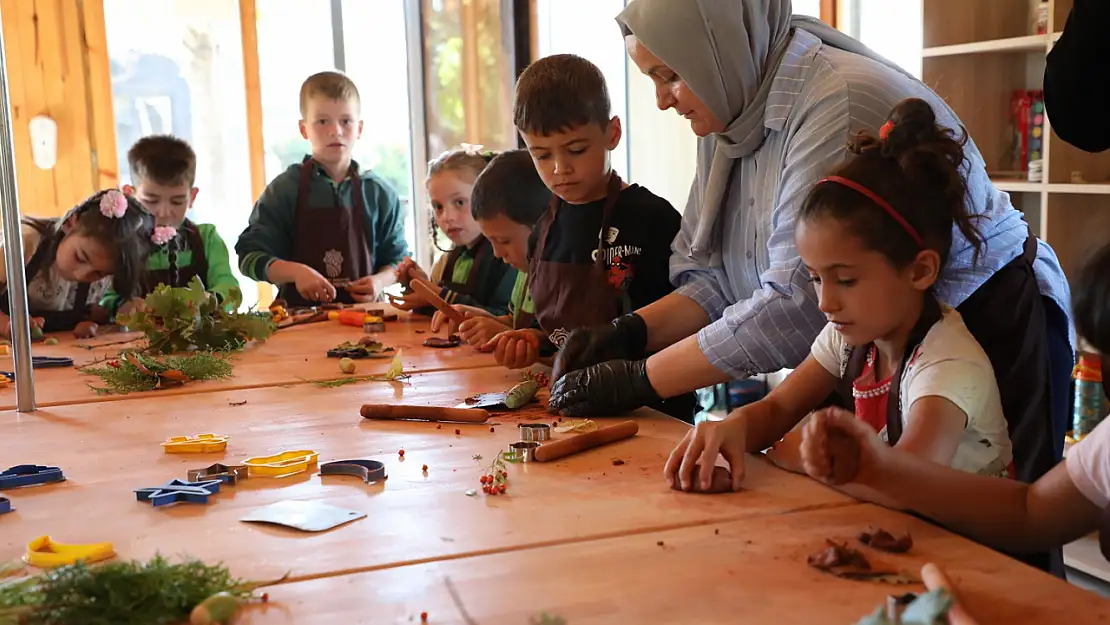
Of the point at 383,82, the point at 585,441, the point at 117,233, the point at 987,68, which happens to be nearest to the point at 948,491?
the point at 585,441

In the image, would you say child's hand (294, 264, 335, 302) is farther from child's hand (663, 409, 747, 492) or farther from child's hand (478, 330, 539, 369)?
child's hand (663, 409, 747, 492)

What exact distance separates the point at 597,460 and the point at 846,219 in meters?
0.47

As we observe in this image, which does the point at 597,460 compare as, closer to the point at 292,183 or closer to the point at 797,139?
the point at 797,139

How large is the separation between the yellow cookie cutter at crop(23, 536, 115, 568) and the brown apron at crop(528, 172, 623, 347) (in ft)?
4.20

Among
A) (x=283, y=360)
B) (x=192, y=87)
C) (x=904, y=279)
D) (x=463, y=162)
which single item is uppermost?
(x=192, y=87)

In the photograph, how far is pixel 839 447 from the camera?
1.22 m

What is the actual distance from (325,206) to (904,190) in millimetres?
3116

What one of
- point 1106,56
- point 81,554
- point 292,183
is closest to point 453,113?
point 292,183

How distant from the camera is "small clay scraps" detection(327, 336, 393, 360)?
99.6 inches

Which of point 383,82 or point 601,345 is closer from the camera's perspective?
point 601,345

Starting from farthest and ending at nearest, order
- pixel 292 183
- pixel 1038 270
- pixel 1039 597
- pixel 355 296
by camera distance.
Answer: pixel 292 183 → pixel 355 296 → pixel 1038 270 → pixel 1039 597

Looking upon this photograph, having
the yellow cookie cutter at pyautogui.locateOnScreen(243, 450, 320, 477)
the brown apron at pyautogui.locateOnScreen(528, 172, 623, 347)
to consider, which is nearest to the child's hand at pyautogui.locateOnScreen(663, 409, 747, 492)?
the yellow cookie cutter at pyautogui.locateOnScreen(243, 450, 320, 477)

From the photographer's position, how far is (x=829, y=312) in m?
1.47

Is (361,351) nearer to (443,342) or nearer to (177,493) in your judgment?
(443,342)
